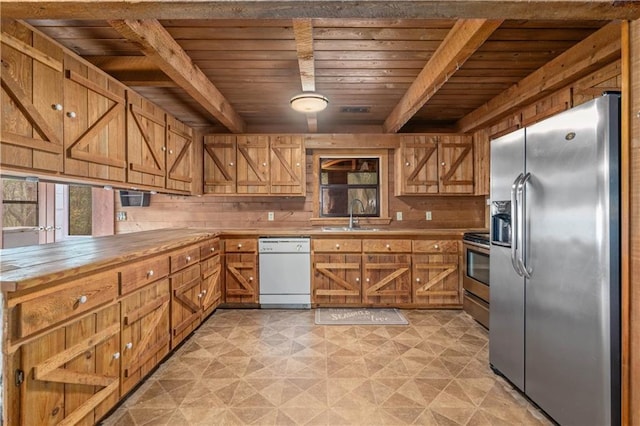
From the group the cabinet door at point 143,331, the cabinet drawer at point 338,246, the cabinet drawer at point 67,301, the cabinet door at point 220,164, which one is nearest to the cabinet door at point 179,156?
the cabinet door at point 220,164

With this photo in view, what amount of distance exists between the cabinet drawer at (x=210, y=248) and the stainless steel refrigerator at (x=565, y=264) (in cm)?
267

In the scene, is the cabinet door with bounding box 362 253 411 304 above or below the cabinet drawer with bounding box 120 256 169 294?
below

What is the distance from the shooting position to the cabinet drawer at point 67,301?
4.16 feet

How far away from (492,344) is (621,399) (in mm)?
Result: 896

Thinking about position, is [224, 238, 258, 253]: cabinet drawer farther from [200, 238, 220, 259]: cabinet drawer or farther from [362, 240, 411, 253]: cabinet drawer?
[362, 240, 411, 253]: cabinet drawer

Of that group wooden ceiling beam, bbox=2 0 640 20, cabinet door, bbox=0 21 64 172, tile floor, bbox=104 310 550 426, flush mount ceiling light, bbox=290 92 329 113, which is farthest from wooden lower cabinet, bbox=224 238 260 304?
wooden ceiling beam, bbox=2 0 640 20

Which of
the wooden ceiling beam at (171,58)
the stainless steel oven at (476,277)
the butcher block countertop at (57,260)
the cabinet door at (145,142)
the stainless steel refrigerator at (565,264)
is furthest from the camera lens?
the stainless steel oven at (476,277)

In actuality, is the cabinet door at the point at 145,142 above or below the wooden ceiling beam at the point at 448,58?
below

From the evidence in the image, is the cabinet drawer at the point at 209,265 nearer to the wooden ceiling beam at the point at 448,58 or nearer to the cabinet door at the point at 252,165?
the cabinet door at the point at 252,165

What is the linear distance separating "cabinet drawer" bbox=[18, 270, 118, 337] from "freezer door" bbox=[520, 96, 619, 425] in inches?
97.9

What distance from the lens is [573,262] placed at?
5.16 ft

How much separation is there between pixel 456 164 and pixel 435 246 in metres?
1.15

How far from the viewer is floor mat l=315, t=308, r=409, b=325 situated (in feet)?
10.6

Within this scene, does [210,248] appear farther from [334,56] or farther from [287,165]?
[334,56]
